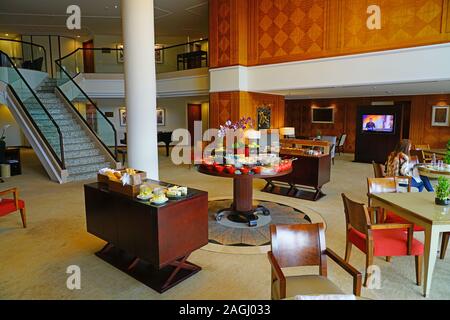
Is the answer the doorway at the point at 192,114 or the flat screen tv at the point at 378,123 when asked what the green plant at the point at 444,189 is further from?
the doorway at the point at 192,114

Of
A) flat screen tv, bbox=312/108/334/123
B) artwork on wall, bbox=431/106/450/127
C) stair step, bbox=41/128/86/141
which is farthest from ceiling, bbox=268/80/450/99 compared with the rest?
stair step, bbox=41/128/86/141

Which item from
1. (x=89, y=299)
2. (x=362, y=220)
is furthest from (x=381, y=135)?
(x=89, y=299)

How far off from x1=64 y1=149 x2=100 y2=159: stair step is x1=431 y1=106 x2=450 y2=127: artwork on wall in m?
11.9

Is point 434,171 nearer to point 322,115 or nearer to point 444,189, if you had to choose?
point 444,189

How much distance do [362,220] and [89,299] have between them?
8.70 ft

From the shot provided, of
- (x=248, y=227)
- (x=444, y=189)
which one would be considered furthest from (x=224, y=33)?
(x=444, y=189)

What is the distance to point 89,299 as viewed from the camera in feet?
9.44

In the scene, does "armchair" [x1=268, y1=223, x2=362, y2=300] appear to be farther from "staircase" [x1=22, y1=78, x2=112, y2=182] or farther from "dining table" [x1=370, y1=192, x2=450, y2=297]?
"staircase" [x1=22, y1=78, x2=112, y2=182]

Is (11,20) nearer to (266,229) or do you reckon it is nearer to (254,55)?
(254,55)

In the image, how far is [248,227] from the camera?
4656 millimetres

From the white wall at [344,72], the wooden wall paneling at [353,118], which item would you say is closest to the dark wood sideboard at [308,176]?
the white wall at [344,72]

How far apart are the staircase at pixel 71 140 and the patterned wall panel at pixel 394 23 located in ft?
23.3

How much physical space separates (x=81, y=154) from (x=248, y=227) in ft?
19.9

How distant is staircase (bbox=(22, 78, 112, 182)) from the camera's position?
26.8 ft
